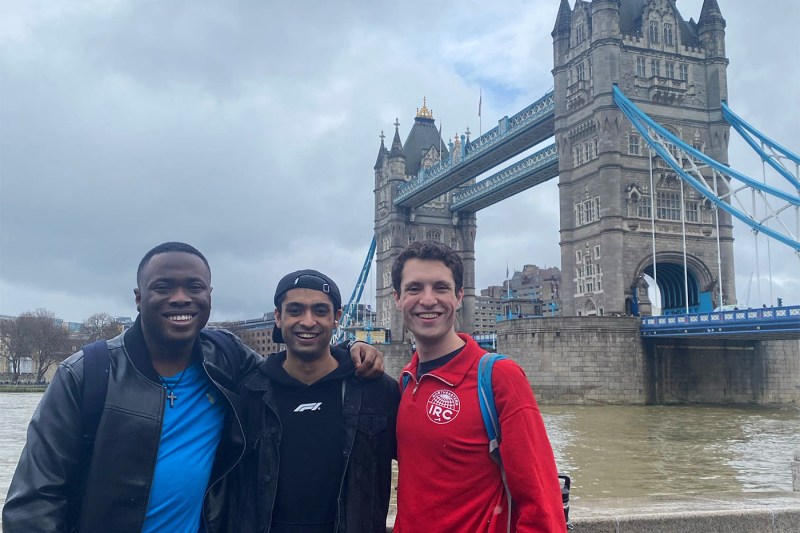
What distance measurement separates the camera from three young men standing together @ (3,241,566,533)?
244 cm

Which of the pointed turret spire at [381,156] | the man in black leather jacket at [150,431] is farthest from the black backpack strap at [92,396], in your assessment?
the pointed turret spire at [381,156]

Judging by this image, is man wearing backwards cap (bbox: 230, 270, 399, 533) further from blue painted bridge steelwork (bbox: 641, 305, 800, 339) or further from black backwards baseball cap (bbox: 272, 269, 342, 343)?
blue painted bridge steelwork (bbox: 641, 305, 800, 339)

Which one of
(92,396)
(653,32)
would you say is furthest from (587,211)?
(92,396)

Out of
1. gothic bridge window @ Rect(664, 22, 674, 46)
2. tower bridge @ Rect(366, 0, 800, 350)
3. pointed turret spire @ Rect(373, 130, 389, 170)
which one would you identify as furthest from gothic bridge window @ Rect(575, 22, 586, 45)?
pointed turret spire @ Rect(373, 130, 389, 170)

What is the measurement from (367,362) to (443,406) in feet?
1.59

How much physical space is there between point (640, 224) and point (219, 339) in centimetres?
3176

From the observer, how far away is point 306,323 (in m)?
3.04

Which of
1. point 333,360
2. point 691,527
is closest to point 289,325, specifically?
point 333,360

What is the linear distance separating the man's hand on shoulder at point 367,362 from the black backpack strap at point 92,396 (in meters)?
0.99

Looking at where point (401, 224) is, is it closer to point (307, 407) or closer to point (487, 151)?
point (487, 151)

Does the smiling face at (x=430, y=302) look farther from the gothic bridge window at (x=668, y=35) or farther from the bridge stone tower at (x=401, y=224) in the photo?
the bridge stone tower at (x=401, y=224)

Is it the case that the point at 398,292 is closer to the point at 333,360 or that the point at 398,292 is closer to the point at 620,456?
the point at 333,360

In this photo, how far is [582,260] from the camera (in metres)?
33.9

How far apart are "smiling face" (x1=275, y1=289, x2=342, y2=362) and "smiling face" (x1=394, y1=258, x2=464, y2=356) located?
372 mm
